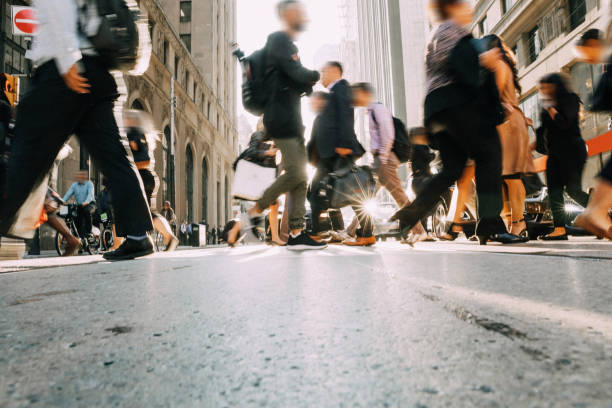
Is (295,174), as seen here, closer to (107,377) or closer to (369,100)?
(369,100)

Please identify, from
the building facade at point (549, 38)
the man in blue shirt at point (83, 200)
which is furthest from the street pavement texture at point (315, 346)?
the building facade at point (549, 38)

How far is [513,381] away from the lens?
0.55 m

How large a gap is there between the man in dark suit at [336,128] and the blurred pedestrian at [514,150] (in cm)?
154

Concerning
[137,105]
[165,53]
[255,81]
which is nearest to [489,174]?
[255,81]

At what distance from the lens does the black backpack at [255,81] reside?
13.8 ft

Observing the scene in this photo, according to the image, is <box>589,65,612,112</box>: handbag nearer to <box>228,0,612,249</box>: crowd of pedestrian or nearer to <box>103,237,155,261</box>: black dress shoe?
<box>228,0,612,249</box>: crowd of pedestrian

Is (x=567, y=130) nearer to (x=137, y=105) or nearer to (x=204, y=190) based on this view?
(x=137, y=105)

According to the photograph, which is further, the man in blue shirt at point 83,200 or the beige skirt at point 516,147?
the man in blue shirt at point 83,200

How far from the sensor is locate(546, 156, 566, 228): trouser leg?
191 inches

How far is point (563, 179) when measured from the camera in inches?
189

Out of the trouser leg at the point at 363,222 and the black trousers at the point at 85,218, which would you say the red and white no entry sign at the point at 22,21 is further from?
the trouser leg at the point at 363,222

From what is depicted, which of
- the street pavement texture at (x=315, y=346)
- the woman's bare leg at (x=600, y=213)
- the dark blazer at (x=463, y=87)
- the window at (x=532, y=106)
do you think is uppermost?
the window at (x=532, y=106)

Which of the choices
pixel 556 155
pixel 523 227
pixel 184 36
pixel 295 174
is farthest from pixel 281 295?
pixel 184 36

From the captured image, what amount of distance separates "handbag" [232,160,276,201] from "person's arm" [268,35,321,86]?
114cm
